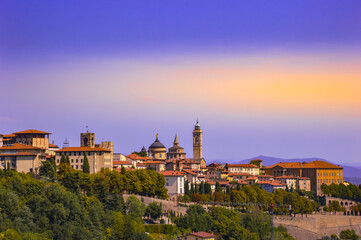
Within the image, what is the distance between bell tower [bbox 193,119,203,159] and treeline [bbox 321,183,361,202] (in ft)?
81.9

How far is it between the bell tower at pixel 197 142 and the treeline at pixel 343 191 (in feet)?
81.9

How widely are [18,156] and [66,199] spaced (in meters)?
13.1

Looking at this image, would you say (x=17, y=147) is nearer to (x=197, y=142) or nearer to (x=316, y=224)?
(x=316, y=224)

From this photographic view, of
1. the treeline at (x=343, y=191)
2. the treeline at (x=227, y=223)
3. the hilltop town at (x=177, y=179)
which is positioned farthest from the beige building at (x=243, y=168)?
the treeline at (x=227, y=223)

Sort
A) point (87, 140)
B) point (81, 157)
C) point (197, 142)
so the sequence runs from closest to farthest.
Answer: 1. point (81, 157)
2. point (87, 140)
3. point (197, 142)

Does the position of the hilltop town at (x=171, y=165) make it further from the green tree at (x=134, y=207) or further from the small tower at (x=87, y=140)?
the green tree at (x=134, y=207)

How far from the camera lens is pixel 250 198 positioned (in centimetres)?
8325

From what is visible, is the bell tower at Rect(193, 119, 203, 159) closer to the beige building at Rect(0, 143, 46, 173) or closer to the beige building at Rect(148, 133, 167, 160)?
the beige building at Rect(148, 133, 167, 160)

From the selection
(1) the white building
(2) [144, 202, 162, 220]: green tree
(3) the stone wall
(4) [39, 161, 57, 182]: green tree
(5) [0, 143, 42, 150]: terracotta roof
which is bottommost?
(3) the stone wall

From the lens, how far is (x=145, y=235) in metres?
56.2

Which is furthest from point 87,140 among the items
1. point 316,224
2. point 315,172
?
point 315,172

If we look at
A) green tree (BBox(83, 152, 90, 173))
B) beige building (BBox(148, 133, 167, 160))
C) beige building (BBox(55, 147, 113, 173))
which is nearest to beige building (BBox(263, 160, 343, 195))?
beige building (BBox(148, 133, 167, 160))

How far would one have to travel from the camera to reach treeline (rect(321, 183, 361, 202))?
99.9 meters

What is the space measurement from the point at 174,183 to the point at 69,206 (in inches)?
1007
